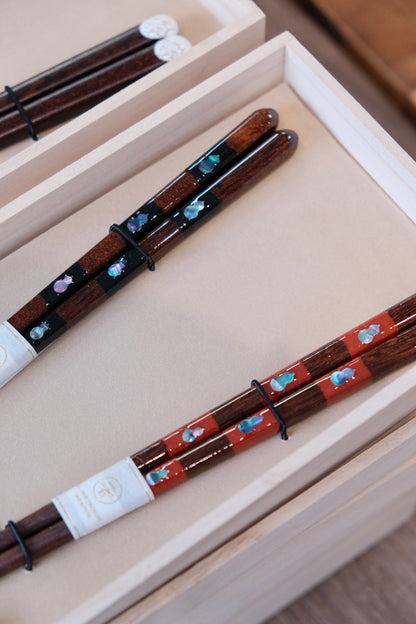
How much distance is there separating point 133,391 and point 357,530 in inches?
15.2

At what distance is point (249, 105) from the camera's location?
77 centimetres

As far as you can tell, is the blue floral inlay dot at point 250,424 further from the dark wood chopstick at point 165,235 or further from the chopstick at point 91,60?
the chopstick at point 91,60

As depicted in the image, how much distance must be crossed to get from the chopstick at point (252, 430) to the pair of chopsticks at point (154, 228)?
5.6 inches

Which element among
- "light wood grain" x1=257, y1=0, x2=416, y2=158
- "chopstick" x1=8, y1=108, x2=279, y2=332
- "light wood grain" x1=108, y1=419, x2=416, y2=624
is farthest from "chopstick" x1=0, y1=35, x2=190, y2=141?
"light wood grain" x1=108, y1=419, x2=416, y2=624

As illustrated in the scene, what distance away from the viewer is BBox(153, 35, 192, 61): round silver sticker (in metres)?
0.79

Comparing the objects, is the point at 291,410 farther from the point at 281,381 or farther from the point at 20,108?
the point at 20,108

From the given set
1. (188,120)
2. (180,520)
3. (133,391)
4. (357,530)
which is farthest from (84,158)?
(357,530)

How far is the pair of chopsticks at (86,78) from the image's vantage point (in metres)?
0.77

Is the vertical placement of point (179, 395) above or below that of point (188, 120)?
below

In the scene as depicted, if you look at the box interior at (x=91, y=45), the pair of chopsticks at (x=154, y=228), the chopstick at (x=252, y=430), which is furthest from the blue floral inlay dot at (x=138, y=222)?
the chopstick at (x=252, y=430)

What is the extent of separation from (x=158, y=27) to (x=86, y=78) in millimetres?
95

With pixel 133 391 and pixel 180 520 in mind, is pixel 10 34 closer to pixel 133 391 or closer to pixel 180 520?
pixel 133 391

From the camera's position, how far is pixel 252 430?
0.62 meters

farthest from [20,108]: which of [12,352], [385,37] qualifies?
[385,37]
